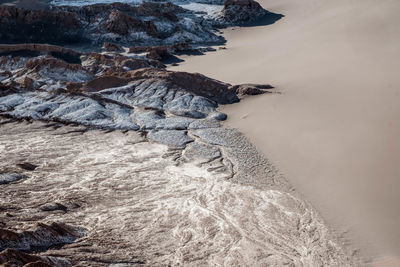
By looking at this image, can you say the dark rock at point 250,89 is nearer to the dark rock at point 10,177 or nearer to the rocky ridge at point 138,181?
the rocky ridge at point 138,181

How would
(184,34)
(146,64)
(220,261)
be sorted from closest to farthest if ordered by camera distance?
1. (220,261)
2. (146,64)
3. (184,34)

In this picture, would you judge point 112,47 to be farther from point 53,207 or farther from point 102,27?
point 53,207

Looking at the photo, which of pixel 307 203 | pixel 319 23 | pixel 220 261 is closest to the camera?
pixel 220 261

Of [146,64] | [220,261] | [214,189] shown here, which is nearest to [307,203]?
[214,189]

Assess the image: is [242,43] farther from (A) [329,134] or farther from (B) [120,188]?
(B) [120,188]

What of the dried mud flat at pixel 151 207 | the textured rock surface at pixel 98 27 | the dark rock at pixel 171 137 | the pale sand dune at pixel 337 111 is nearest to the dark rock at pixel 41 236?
the dried mud flat at pixel 151 207

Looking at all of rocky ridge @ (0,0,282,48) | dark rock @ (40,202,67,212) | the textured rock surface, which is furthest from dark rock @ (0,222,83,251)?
the textured rock surface

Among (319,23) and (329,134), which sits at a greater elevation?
(319,23)

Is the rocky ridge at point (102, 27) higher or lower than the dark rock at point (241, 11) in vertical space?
lower
